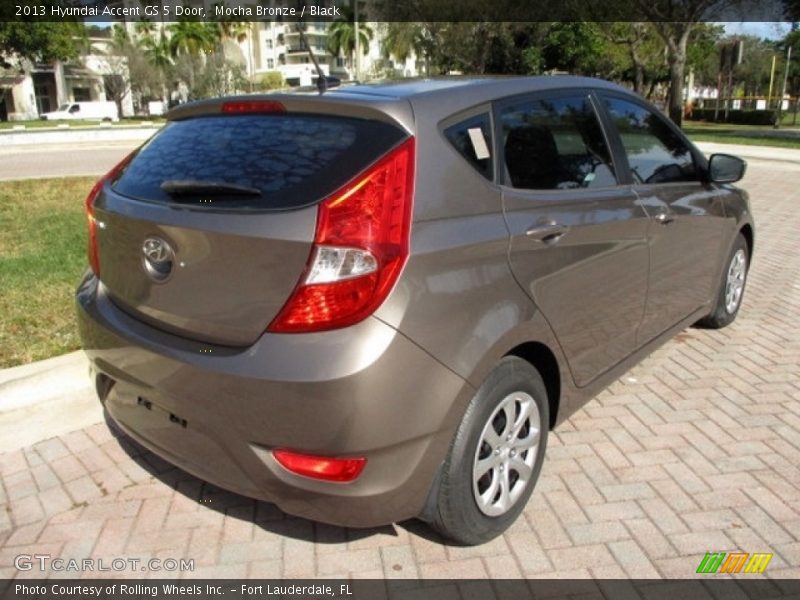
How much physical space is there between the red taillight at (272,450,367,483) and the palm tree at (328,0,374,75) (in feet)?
267

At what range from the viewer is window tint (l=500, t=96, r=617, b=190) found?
2.71 meters

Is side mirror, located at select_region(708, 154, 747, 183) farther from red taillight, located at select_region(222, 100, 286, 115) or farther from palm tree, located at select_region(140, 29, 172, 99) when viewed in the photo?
palm tree, located at select_region(140, 29, 172, 99)

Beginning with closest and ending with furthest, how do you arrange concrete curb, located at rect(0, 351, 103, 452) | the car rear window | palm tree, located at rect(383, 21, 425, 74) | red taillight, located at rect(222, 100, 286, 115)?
the car rear window, red taillight, located at rect(222, 100, 286, 115), concrete curb, located at rect(0, 351, 103, 452), palm tree, located at rect(383, 21, 425, 74)

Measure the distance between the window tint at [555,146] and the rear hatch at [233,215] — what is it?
25.7 inches

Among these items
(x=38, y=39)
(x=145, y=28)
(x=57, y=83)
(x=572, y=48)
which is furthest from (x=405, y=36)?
(x=57, y=83)

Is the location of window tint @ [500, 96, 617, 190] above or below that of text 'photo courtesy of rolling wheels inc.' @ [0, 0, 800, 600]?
above

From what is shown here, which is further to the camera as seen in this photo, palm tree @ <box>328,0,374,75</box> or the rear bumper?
palm tree @ <box>328,0,374,75</box>

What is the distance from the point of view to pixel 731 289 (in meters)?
4.95

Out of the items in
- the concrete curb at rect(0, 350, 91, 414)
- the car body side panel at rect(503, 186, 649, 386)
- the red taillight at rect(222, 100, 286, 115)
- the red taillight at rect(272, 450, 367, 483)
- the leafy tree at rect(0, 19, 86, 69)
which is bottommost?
the concrete curb at rect(0, 350, 91, 414)

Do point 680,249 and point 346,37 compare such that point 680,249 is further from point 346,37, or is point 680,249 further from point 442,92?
point 346,37

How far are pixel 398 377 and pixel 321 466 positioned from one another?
39 centimetres

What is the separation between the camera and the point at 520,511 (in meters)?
2.77

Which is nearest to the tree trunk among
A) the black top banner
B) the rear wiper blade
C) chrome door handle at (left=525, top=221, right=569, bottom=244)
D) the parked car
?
the black top banner
